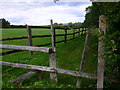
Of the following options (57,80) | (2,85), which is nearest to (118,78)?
(57,80)

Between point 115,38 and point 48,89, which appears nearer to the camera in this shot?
point 115,38

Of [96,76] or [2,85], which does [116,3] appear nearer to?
[96,76]

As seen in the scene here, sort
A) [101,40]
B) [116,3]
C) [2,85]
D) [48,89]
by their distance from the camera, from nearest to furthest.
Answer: [116,3], [101,40], [48,89], [2,85]

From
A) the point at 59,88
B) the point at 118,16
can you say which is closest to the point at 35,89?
the point at 59,88

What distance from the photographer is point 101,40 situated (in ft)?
11.6

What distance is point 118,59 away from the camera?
319cm

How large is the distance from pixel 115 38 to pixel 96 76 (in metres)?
1.25

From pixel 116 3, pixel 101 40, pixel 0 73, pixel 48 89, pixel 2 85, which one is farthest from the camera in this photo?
pixel 0 73

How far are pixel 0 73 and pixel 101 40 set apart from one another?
4.52 meters

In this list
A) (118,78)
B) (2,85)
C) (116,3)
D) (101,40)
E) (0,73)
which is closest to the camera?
(116,3)

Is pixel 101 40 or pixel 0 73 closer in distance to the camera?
pixel 101 40

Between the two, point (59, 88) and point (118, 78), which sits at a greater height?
point (118, 78)

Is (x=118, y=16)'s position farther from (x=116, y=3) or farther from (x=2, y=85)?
(x=2, y=85)

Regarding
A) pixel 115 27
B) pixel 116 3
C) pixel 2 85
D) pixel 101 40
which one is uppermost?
pixel 116 3
